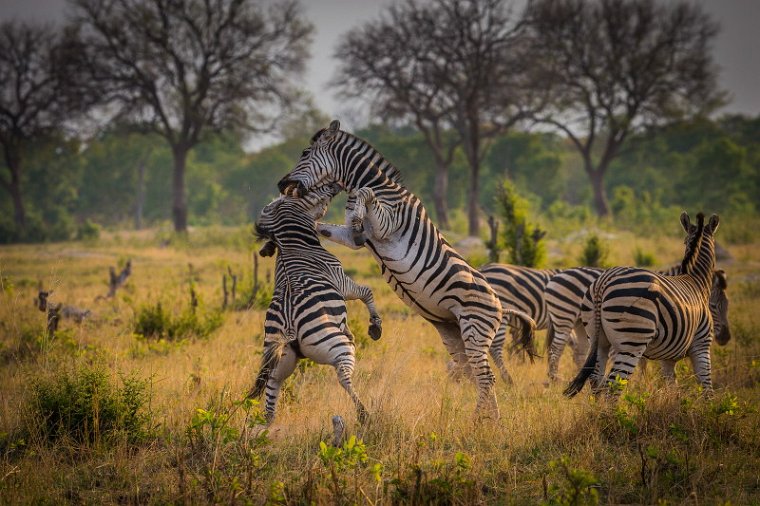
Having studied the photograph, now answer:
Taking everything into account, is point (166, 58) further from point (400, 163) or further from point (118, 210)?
point (118, 210)

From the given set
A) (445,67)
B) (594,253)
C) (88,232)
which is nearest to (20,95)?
(88,232)

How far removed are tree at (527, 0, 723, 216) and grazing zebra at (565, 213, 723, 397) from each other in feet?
89.3

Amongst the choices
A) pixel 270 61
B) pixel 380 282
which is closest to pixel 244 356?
pixel 380 282

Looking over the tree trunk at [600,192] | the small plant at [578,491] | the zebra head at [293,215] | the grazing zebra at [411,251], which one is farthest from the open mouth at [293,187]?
the tree trunk at [600,192]

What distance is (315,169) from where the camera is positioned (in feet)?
20.0

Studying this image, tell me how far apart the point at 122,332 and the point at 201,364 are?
2.42 meters

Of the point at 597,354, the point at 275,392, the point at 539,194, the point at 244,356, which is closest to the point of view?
the point at 275,392

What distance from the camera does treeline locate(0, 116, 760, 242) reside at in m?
39.9

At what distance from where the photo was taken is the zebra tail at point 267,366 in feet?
17.7

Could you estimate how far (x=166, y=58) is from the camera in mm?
31281

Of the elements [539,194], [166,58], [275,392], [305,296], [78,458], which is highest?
[166,58]

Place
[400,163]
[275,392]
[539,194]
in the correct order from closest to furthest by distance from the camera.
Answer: [275,392] < [400,163] < [539,194]

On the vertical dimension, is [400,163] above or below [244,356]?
above

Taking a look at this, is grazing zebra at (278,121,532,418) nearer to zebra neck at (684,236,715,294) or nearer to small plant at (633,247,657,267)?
zebra neck at (684,236,715,294)
